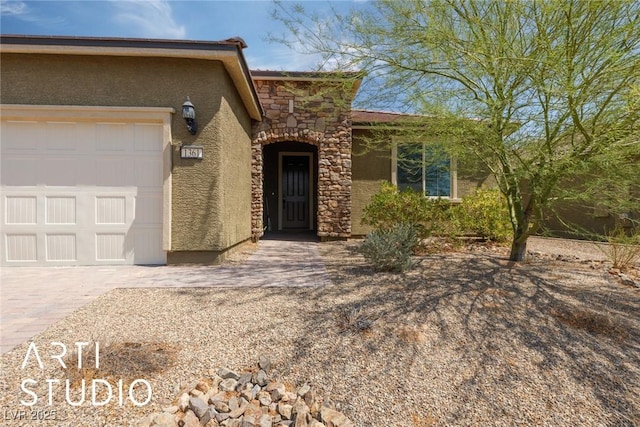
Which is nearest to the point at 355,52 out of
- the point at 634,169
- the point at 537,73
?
the point at 537,73

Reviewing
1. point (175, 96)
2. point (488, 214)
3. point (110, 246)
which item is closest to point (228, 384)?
point (110, 246)

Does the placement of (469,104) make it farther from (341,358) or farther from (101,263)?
(101,263)

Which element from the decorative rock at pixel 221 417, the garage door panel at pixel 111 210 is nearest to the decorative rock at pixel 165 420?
the decorative rock at pixel 221 417

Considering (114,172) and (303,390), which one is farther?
(114,172)

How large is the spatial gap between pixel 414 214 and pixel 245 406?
207 inches

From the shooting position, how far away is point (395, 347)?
8.25ft

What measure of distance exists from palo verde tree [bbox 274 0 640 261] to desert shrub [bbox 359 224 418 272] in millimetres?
1618

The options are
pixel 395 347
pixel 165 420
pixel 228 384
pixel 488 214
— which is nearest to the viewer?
pixel 165 420

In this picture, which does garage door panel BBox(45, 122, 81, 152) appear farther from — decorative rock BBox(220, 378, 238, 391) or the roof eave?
decorative rock BBox(220, 378, 238, 391)

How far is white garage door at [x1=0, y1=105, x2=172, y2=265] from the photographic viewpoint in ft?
16.4

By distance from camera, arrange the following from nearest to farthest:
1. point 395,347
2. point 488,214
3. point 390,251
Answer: point 395,347 < point 390,251 < point 488,214

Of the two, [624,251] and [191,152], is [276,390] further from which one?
[624,251]

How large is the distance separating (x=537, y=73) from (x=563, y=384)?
10.7ft

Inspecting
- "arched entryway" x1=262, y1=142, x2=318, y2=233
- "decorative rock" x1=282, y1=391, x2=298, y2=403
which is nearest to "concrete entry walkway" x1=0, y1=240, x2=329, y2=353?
"decorative rock" x1=282, y1=391, x2=298, y2=403
